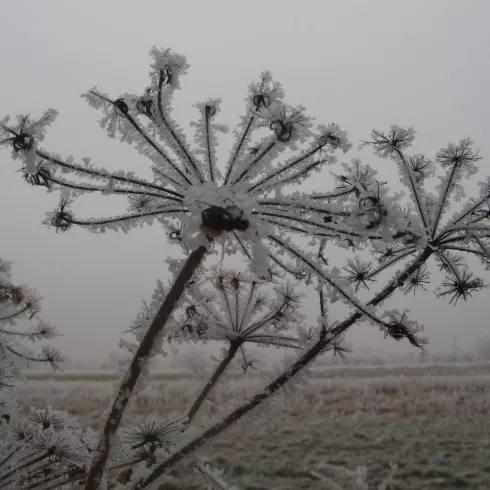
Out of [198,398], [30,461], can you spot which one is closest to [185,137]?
[198,398]

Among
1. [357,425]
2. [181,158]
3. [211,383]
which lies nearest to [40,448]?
[211,383]

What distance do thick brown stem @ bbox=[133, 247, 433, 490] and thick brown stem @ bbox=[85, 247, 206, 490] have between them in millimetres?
300

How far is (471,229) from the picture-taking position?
2.26m

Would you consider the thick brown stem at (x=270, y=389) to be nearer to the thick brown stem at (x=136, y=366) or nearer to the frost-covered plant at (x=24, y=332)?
the thick brown stem at (x=136, y=366)

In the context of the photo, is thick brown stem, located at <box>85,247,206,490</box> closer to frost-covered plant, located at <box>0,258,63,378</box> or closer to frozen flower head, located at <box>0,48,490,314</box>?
frozen flower head, located at <box>0,48,490,314</box>

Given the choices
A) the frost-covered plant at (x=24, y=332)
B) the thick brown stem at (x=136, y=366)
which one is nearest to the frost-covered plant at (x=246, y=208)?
the thick brown stem at (x=136, y=366)

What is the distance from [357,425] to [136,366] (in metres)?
10.8

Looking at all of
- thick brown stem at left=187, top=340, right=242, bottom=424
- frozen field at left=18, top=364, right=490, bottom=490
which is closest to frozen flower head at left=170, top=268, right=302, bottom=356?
thick brown stem at left=187, top=340, right=242, bottom=424

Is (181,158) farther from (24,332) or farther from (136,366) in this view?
(24,332)

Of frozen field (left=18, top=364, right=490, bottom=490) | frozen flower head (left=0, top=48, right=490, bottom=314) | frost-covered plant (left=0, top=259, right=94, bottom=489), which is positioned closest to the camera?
frozen flower head (left=0, top=48, right=490, bottom=314)

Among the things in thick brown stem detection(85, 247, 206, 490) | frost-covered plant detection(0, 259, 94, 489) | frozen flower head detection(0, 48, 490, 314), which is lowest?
frost-covered plant detection(0, 259, 94, 489)

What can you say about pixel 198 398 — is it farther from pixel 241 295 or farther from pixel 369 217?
pixel 369 217

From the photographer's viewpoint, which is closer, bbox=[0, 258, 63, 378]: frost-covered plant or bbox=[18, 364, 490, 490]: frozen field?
bbox=[0, 258, 63, 378]: frost-covered plant

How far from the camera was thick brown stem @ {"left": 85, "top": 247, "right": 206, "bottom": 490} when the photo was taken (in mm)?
1500
